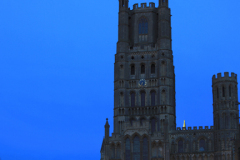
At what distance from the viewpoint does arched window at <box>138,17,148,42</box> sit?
112m

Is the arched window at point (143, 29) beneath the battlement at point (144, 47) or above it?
above

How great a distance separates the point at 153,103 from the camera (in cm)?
10556

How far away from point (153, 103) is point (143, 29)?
18.6 meters

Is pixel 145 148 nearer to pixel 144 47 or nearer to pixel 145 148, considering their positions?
pixel 145 148

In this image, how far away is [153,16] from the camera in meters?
112

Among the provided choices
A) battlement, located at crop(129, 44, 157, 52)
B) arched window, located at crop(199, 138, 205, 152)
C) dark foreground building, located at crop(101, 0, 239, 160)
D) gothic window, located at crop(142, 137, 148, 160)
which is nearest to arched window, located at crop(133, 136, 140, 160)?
dark foreground building, located at crop(101, 0, 239, 160)

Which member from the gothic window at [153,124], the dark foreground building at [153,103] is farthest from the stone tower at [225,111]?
the gothic window at [153,124]

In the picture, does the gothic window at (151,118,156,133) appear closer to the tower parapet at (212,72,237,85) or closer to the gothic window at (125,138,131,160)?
the gothic window at (125,138,131,160)

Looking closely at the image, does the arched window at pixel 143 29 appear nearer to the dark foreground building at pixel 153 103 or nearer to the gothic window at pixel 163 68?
the dark foreground building at pixel 153 103

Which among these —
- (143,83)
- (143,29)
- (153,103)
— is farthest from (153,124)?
(143,29)

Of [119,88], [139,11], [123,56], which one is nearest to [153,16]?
[139,11]

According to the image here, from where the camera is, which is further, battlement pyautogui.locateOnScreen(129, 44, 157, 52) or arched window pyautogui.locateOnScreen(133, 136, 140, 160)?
battlement pyautogui.locateOnScreen(129, 44, 157, 52)

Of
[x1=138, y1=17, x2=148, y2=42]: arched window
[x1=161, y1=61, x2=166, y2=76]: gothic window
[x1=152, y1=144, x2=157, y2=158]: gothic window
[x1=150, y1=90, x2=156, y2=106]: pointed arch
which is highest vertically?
[x1=138, y1=17, x2=148, y2=42]: arched window

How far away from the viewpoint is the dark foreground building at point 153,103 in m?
95.5
